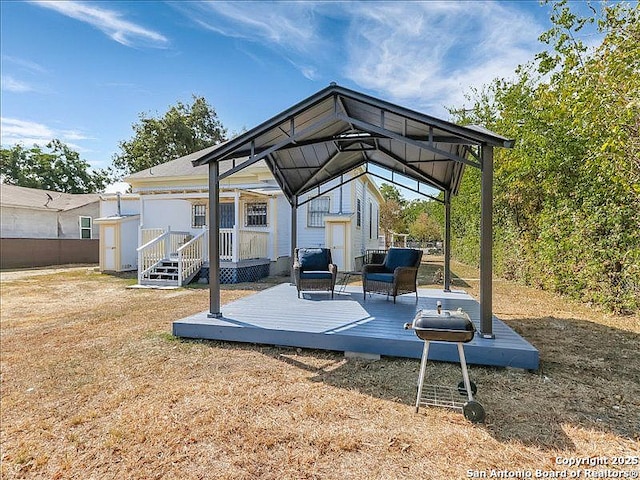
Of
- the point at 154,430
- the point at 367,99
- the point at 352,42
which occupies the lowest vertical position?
the point at 154,430

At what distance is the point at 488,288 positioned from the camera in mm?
4215

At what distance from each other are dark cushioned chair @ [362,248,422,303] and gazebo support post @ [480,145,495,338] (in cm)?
204

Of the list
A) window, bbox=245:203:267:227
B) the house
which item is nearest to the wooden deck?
the house

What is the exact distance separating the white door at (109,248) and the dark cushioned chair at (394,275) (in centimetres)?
1171

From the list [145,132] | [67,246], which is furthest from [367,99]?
[145,132]

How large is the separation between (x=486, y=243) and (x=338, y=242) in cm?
912

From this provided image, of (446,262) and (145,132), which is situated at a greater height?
(145,132)

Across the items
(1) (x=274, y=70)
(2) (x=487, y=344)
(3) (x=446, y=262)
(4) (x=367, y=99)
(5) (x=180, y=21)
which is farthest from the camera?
(1) (x=274, y=70)

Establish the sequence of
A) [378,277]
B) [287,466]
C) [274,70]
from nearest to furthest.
A: [287,466], [378,277], [274,70]

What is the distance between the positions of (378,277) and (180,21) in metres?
9.52

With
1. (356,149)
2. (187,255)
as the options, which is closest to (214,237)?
(356,149)

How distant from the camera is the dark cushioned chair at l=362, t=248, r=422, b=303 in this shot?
20.5 ft

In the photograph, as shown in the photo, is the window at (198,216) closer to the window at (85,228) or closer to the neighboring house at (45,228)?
the neighboring house at (45,228)

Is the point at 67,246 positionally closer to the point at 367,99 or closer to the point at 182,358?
the point at 182,358
